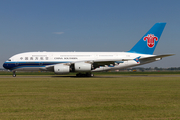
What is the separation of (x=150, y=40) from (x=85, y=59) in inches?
483

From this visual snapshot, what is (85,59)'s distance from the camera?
31.1 meters

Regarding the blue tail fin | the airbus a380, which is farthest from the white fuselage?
the blue tail fin

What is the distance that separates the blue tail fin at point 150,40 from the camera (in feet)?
108

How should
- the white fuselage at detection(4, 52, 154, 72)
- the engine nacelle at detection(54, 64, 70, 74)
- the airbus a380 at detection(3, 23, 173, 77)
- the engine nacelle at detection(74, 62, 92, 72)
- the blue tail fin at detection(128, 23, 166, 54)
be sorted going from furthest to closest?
the blue tail fin at detection(128, 23, 166, 54) → the white fuselage at detection(4, 52, 154, 72) → the airbus a380 at detection(3, 23, 173, 77) → the engine nacelle at detection(74, 62, 92, 72) → the engine nacelle at detection(54, 64, 70, 74)

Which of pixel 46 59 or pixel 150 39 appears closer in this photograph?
pixel 46 59

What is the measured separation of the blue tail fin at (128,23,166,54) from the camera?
108ft

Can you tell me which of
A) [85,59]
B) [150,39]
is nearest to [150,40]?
[150,39]

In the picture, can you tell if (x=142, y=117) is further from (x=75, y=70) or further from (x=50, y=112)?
(x=75, y=70)

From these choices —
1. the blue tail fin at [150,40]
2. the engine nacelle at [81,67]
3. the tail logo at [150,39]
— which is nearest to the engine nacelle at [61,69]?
the engine nacelle at [81,67]

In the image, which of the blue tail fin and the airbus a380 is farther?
the blue tail fin

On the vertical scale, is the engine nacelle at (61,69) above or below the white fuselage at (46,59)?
below

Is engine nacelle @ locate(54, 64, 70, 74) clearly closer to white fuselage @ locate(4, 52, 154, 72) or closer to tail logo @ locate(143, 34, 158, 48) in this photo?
white fuselage @ locate(4, 52, 154, 72)

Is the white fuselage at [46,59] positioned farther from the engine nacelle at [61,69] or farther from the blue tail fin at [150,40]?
the blue tail fin at [150,40]

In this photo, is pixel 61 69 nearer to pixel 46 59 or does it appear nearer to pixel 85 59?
pixel 46 59
